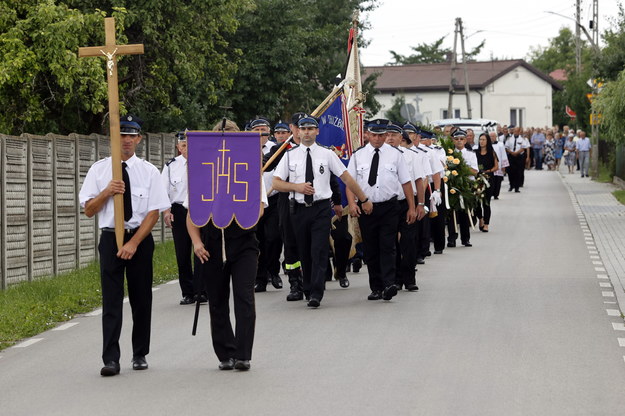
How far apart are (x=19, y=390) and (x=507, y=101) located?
9156 centimetres

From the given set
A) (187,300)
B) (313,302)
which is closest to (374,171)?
(313,302)

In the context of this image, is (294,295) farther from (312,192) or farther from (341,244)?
(341,244)

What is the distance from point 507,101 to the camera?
3863 inches

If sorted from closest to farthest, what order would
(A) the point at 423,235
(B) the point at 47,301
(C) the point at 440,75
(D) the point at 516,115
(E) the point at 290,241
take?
(B) the point at 47,301 < (E) the point at 290,241 < (A) the point at 423,235 < (D) the point at 516,115 < (C) the point at 440,75

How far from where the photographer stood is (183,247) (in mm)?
13930

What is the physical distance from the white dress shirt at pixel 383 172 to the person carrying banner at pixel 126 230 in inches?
185

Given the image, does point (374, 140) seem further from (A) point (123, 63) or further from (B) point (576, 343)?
(A) point (123, 63)

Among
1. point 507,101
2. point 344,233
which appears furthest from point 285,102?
point 507,101

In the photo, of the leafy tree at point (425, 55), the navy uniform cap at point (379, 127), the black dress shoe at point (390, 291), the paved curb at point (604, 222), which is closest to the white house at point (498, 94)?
the leafy tree at point (425, 55)

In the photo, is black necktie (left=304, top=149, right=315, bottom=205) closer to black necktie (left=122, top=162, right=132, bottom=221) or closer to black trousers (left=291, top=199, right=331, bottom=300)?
black trousers (left=291, top=199, right=331, bottom=300)

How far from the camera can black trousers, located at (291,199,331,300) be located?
13070 mm

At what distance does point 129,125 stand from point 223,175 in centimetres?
78

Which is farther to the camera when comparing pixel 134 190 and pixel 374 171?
pixel 374 171

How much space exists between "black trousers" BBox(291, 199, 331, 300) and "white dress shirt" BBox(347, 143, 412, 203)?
2.43ft
